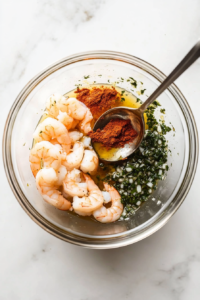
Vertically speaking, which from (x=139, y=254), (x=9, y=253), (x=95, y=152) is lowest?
(x=9, y=253)

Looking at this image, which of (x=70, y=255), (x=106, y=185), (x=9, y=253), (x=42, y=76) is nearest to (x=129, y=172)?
(x=106, y=185)

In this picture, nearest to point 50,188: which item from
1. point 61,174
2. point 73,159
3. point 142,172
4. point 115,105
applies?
point 61,174

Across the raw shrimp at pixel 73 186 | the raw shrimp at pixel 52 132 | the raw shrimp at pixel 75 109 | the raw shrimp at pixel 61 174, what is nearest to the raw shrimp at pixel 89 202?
the raw shrimp at pixel 73 186

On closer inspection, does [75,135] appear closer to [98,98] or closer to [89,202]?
[98,98]

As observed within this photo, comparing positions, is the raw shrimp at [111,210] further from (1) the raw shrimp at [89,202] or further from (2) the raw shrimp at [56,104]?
(2) the raw shrimp at [56,104]

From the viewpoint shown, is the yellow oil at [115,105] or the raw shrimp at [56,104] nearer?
the raw shrimp at [56,104]

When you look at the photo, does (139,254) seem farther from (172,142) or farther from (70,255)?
(172,142)
